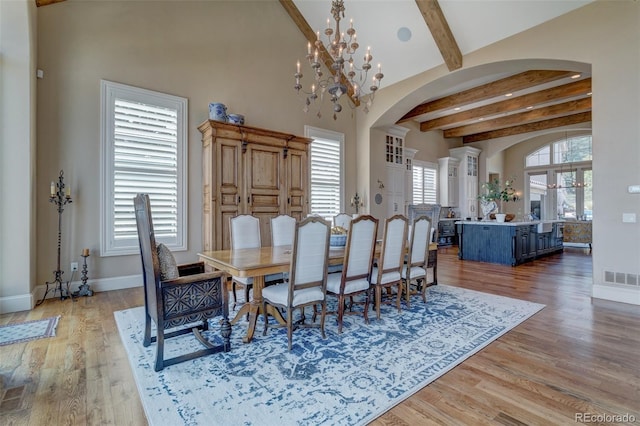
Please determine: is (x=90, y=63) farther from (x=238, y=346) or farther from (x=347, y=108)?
(x=347, y=108)

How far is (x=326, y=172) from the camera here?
21.8 ft

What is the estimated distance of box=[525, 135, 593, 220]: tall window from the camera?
10578 mm

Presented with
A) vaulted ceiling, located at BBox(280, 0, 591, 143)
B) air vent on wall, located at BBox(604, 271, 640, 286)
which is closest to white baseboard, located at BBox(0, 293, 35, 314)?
vaulted ceiling, located at BBox(280, 0, 591, 143)

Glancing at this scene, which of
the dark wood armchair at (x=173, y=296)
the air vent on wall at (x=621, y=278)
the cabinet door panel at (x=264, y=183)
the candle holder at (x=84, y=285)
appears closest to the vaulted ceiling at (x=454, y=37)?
the cabinet door panel at (x=264, y=183)

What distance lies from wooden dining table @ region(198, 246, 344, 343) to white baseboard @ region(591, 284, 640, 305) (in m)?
3.45

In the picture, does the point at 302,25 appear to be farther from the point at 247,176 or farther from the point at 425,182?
the point at 425,182

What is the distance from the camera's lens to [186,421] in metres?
1.65

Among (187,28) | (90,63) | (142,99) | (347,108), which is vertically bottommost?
(142,99)

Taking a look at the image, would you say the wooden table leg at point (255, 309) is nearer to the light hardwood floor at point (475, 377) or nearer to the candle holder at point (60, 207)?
the light hardwood floor at point (475, 377)

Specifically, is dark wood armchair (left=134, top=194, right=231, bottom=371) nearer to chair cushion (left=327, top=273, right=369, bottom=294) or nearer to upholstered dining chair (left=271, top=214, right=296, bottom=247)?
chair cushion (left=327, top=273, right=369, bottom=294)

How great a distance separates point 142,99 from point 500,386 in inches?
204

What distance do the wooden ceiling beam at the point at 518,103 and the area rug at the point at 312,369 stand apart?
5.84 metres

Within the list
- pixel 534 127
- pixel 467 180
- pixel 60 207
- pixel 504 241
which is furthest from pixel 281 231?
pixel 534 127

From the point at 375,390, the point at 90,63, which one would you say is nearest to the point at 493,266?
the point at 375,390
